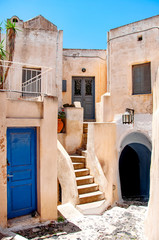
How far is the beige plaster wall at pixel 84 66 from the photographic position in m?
12.7

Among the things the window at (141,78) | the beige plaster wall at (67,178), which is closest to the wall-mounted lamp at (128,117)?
the window at (141,78)

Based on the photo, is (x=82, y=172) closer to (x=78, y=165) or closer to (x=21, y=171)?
(x=78, y=165)

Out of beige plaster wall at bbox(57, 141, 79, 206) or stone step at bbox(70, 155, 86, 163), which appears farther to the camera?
stone step at bbox(70, 155, 86, 163)

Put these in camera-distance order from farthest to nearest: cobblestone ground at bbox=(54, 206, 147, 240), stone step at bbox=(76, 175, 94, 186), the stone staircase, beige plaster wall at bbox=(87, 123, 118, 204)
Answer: beige plaster wall at bbox=(87, 123, 118, 204) → stone step at bbox=(76, 175, 94, 186) → the stone staircase → cobblestone ground at bbox=(54, 206, 147, 240)

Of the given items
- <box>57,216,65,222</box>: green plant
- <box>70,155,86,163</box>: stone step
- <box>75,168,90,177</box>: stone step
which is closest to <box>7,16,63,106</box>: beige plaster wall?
<box>70,155,86,163</box>: stone step

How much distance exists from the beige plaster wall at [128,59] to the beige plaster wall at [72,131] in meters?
1.50

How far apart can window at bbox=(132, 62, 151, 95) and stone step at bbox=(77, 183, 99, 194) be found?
4.80 meters

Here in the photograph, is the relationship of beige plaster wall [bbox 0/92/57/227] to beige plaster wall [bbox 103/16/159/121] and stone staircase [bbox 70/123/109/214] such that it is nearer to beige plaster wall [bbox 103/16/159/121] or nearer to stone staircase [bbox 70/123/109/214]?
stone staircase [bbox 70/123/109/214]

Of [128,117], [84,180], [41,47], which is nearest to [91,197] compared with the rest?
[84,180]

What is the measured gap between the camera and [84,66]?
42.2ft

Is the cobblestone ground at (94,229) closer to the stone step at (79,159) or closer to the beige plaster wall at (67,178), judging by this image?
the beige plaster wall at (67,178)

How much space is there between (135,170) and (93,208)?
6351mm

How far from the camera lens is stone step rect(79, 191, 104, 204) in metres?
7.38

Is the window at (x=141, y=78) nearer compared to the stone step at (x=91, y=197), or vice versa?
the stone step at (x=91, y=197)
